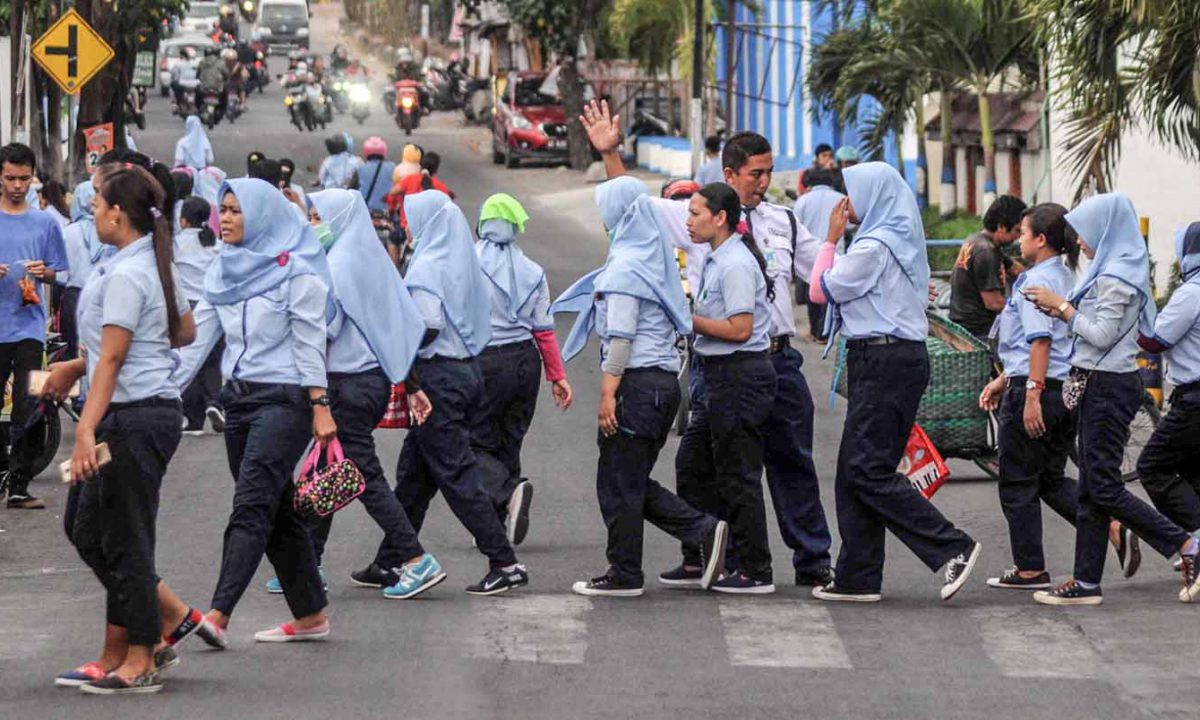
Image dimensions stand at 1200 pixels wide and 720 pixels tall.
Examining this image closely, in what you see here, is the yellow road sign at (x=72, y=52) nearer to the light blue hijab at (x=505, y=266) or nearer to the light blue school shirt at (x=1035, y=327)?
the light blue hijab at (x=505, y=266)

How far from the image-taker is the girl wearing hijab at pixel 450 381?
1023 cm

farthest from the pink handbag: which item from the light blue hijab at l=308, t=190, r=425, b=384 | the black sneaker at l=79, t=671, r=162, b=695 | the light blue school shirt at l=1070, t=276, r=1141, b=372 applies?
the light blue school shirt at l=1070, t=276, r=1141, b=372

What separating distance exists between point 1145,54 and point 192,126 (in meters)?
11.3

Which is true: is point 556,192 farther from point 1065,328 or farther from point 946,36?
point 1065,328

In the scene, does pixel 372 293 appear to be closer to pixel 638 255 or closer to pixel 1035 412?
→ pixel 638 255

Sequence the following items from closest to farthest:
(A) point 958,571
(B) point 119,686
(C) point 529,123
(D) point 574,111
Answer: (B) point 119,686 → (A) point 958,571 → (D) point 574,111 → (C) point 529,123

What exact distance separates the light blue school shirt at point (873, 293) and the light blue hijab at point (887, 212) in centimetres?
4

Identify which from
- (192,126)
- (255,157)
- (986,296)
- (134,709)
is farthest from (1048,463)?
(192,126)

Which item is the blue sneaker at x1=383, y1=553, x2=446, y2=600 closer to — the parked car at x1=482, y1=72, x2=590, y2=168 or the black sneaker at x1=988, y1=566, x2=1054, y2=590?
the black sneaker at x1=988, y1=566, x2=1054, y2=590

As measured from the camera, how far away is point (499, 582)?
10172 mm

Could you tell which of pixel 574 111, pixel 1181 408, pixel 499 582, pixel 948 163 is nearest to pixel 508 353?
pixel 499 582

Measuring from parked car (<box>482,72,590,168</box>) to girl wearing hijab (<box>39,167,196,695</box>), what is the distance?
39.1 m

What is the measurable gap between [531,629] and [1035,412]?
102 inches

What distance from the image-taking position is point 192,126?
25250 mm
